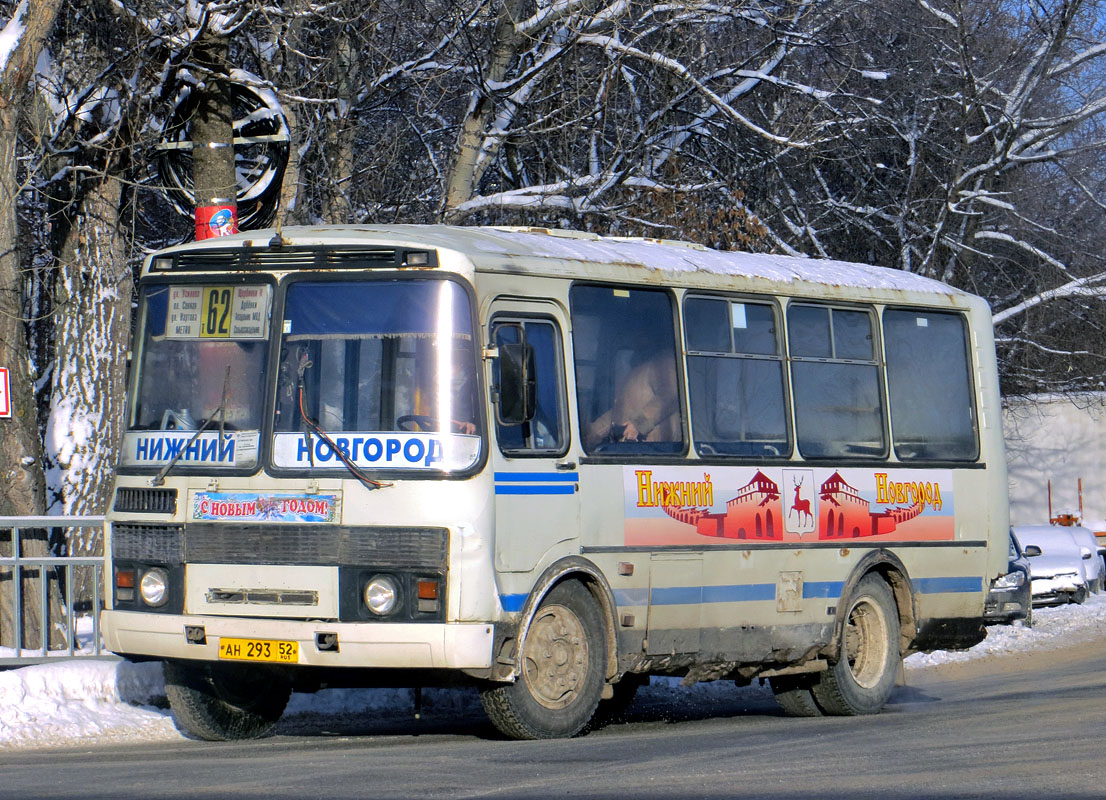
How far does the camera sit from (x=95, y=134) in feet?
51.3

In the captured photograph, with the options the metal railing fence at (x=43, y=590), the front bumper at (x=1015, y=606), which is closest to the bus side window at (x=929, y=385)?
the front bumper at (x=1015, y=606)

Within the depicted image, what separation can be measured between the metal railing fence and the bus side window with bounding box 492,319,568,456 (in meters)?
3.88

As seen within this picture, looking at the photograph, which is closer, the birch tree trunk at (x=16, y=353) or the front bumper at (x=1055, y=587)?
the birch tree trunk at (x=16, y=353)

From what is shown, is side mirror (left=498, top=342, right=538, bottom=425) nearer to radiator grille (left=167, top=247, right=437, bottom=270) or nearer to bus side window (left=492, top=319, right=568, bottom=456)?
bus side window (left=492, top=319, right=568, bottom=456)

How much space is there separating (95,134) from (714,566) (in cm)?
782

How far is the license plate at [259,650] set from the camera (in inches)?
358

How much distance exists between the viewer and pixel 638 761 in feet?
28.1

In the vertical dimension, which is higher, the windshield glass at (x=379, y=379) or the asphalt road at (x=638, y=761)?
the windshield glass at (x=379, y=379)

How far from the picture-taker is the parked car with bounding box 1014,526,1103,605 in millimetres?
24078

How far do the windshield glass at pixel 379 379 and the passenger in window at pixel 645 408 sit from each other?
48.0 inches

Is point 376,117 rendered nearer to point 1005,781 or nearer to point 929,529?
point 929,529

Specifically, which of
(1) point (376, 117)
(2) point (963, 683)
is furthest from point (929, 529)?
(1) point (376, 117)

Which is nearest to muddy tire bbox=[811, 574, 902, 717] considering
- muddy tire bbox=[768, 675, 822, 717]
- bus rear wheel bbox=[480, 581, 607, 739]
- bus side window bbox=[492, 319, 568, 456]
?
muddy tire bbox=[768, 675, 822, 717]

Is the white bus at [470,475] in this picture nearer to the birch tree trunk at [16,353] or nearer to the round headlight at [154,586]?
the round headlight at [154,586]
